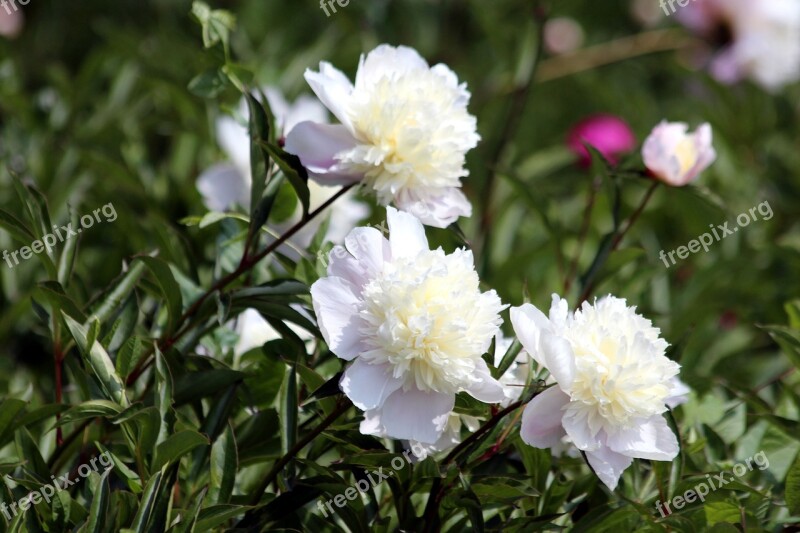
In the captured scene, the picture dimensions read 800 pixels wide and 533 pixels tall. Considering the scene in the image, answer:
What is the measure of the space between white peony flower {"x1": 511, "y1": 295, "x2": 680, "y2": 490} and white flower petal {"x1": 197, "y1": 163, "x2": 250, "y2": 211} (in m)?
0.58

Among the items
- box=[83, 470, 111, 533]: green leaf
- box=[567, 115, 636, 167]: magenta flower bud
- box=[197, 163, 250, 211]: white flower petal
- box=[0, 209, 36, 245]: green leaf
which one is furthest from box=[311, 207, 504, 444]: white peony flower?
box=[567, 115, 636, 167]: magenta flower bud

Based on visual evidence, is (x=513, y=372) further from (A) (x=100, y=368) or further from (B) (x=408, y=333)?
(A) (x=100, y=368)

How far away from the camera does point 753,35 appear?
2.23 meters

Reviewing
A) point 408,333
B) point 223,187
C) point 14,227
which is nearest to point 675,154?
point 408,333

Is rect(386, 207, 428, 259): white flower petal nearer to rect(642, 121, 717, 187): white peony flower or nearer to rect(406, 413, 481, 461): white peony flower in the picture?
rect(406, 413, 481, 461): white peony flower

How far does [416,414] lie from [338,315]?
10 cm

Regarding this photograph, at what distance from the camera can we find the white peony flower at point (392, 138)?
2.76 ft

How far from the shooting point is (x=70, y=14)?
2752 millimetres

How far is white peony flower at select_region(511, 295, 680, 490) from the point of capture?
28.7 inches

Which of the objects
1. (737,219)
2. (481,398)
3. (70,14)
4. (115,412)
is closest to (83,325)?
(115,412)

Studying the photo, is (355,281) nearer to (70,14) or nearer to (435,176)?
(435,176)

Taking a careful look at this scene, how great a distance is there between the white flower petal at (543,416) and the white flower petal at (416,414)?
0.06 metres

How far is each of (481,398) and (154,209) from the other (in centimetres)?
89

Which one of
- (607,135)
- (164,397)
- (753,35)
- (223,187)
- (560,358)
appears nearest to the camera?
(560,358)
